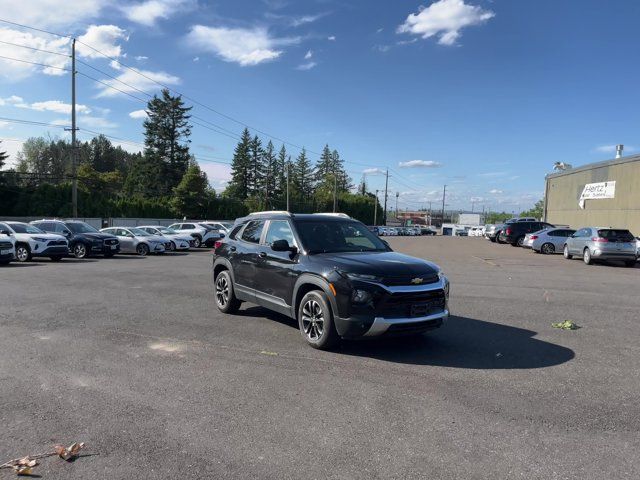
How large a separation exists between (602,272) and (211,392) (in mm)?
16819

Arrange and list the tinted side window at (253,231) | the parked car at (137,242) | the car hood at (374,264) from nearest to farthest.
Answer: the car hood at (374,264) < the tinted side window at (253,231) < the parked car at (137,242)

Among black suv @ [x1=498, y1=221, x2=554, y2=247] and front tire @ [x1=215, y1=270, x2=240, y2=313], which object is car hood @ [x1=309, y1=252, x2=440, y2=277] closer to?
front tire @ [x1=215, y1=270, x2=240, y2=313]

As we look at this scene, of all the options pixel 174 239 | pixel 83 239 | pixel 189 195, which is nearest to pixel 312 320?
pixel 83 239

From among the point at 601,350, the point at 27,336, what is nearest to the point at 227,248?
the point at 27,336

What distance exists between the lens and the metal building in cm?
3006

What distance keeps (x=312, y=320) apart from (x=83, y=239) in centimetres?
1847

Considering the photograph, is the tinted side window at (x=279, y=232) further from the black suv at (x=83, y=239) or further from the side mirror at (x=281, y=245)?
the black suv at (x=83, y=239)

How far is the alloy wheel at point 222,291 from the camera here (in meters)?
8.58

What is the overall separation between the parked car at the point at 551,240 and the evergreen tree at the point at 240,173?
254ft

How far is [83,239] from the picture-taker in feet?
70.6

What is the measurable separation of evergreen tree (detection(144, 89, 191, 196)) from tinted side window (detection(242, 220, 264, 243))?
73.1 metres

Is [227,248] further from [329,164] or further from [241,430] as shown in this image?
[329,164]

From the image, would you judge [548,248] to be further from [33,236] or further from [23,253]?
[23,253]

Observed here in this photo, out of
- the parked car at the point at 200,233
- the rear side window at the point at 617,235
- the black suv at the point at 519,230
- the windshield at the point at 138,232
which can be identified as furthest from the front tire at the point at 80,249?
the black suv at the point at 519,230
